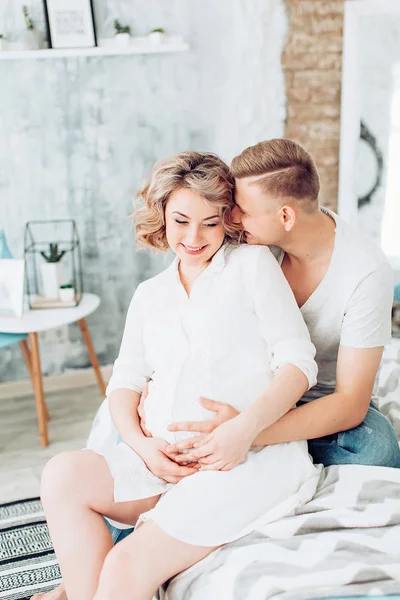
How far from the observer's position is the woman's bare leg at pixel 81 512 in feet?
4.07

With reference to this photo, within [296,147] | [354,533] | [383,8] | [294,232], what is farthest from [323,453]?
[383,8]

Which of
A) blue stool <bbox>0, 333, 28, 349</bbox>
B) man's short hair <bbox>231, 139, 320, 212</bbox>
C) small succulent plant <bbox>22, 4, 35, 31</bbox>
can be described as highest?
small succulent plant <bbox>22, 4, 35, 31</bbox>

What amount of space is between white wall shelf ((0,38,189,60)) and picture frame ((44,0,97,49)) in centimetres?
4

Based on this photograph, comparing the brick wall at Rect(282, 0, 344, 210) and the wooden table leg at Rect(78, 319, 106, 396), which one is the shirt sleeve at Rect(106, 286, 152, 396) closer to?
the wooden table leg at Rect(78, 319, 106, 396)

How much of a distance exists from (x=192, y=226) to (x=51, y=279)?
155cm

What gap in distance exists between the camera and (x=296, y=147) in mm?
1441

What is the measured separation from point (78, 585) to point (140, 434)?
33 cm

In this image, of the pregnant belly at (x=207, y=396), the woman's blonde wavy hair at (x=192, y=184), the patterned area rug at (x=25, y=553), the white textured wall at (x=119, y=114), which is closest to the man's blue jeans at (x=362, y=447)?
the pregnant belly at (x=207, y=396)

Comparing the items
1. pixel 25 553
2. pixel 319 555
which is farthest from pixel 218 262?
pixel 25 553

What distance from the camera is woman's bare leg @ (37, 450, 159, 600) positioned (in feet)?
4.07

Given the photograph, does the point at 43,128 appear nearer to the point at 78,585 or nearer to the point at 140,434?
the point at 140,434

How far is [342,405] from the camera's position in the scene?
1396 millimetres

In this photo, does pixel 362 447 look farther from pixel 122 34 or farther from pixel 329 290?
pixel 122 34

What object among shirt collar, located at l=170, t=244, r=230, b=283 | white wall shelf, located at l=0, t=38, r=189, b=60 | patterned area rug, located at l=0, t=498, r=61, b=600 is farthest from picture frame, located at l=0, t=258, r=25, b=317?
shirt collar, located at l=170, t=244, r=230, b=283
